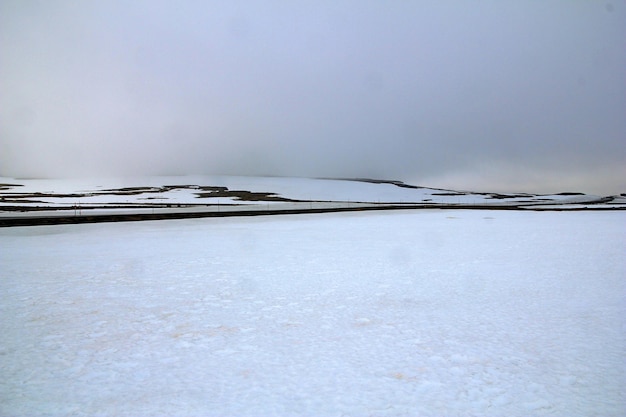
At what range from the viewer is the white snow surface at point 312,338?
332 centimetres

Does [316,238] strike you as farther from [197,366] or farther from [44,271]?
[197,366]

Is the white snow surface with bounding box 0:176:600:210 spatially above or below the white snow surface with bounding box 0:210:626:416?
above

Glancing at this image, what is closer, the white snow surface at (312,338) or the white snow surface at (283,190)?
the white snow surface at (312,338)

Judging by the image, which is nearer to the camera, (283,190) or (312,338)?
(312,338)

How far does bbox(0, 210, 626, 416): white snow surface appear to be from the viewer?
3.32 meters

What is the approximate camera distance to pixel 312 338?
4.66 metres

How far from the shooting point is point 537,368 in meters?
3.87

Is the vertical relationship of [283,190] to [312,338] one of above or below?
above

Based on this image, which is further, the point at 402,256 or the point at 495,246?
the point at 495,246

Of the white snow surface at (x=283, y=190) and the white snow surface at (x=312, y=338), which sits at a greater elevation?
the white snow surface at (x=283, y=190)

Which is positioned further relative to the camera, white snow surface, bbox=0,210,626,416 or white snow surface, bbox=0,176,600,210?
white snow surface, bbox=0,176,600,210

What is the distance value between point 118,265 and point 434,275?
7077 millimetres

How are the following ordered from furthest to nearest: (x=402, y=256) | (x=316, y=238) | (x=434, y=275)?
(x=316, y=238), (x=402, y=256), (x=434, y=275)

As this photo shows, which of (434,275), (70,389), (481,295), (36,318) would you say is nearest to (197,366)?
(70,389)
